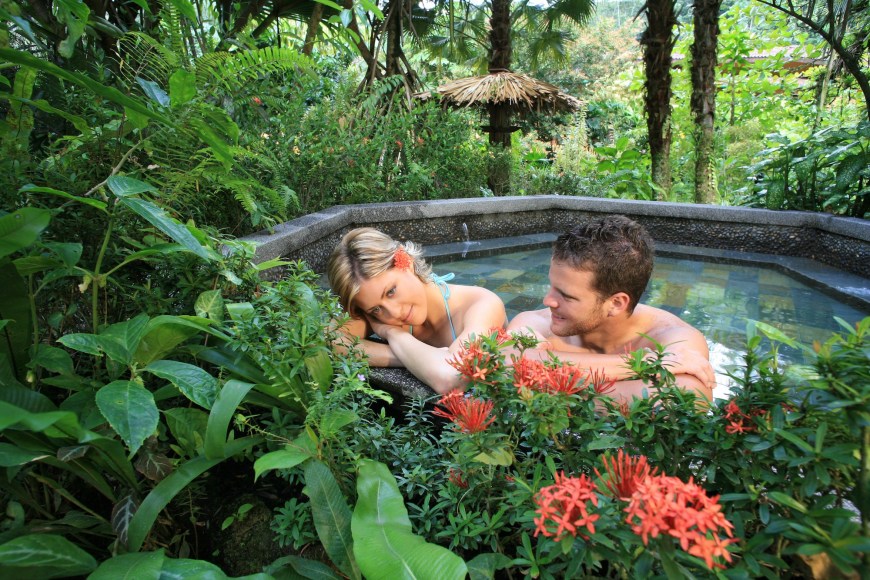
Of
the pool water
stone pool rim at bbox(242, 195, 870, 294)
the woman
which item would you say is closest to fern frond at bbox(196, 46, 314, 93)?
the woman

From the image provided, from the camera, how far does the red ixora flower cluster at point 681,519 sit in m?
0.72

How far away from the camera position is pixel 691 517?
2.42 ft

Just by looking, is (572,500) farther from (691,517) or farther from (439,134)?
(439,134)

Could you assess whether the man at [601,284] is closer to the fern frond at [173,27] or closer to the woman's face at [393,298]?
the woman's face at [393,298]

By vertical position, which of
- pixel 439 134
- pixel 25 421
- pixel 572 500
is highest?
pixel 439 134

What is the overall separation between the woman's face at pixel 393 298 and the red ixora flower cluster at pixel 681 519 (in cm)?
188

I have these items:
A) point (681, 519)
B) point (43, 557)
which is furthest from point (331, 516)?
point (681, 519)

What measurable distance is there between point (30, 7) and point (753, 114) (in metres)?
12.7

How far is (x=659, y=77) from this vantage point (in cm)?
823

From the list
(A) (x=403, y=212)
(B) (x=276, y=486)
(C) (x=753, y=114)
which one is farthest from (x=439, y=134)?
(C) (x=753, y=114)

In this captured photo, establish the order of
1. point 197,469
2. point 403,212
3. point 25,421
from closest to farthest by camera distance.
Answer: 1. point 25,421
2. point 197,469
3. point 403,212

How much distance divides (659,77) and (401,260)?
7037mm

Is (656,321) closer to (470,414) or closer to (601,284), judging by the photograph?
(601,284)

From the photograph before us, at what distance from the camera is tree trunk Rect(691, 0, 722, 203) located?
25.9ft
